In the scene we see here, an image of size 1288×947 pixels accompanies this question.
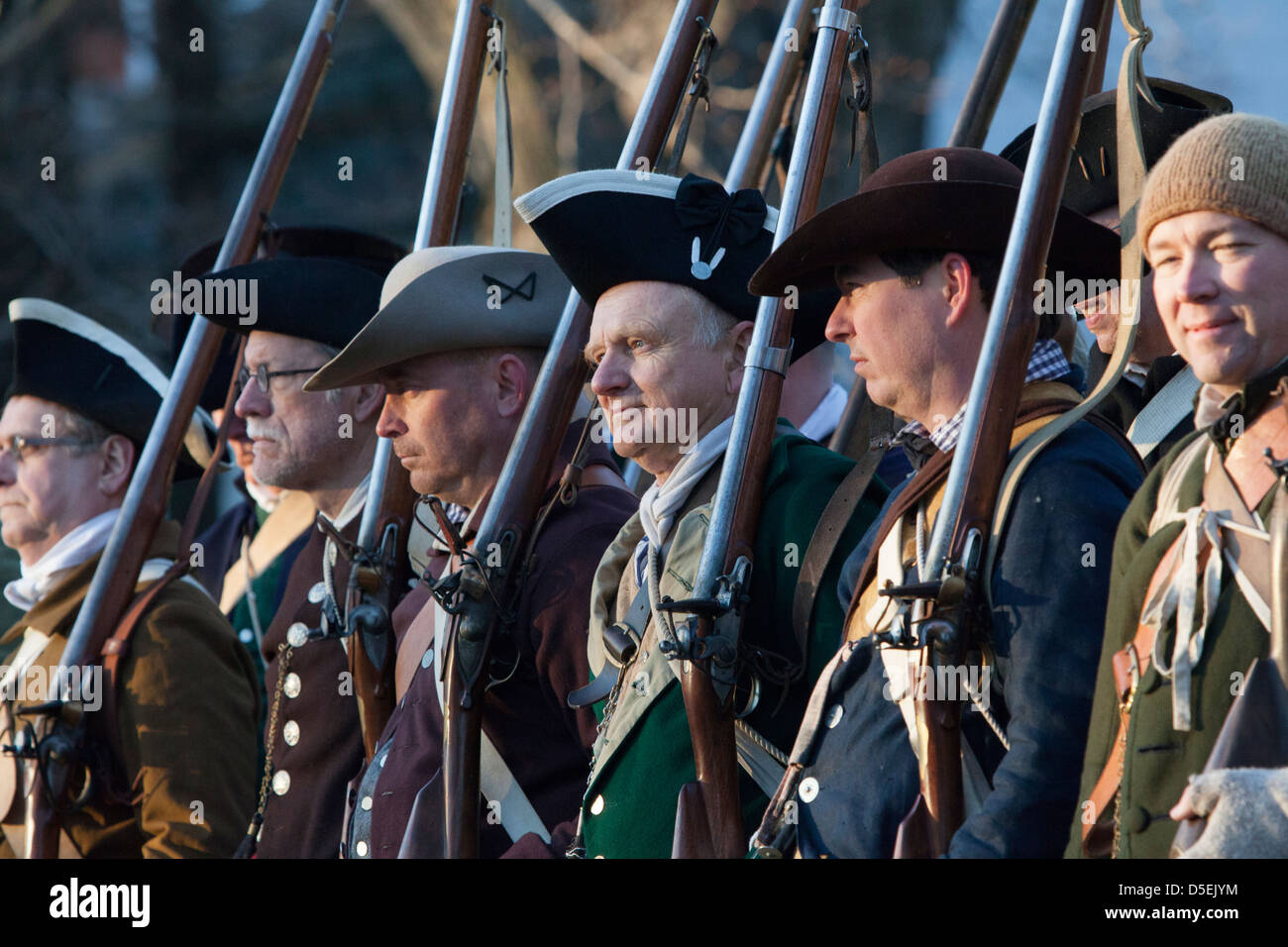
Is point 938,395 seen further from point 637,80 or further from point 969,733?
point 637,80

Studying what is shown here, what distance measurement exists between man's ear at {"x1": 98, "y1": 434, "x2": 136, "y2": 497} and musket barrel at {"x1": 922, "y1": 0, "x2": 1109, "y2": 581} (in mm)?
3150

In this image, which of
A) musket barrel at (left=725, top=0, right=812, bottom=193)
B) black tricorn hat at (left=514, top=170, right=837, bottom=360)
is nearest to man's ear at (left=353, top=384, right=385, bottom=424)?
musket barrel at (left=725, top=0, right=812, bottom=193)

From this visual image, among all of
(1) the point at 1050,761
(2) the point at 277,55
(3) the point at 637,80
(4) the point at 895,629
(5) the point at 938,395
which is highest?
(2) the point at 277,55

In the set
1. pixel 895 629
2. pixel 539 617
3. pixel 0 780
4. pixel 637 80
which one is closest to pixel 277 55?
pixel 637 80

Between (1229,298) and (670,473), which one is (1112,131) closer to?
(670,473)

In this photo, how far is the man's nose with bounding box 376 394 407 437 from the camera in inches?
171

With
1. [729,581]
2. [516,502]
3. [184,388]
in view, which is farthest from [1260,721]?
[184,388]

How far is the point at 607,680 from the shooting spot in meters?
3.59

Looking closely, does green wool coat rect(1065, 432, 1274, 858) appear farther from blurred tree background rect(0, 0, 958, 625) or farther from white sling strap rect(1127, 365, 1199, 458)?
blurred tree background rect(0, 0, 958, 625)

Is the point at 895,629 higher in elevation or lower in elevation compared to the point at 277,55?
lower

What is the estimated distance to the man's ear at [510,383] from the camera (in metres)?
4.38

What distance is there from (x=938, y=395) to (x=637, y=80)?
27.6 feet

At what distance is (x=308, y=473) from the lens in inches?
197

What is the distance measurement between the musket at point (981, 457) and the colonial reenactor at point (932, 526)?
0.13ft
